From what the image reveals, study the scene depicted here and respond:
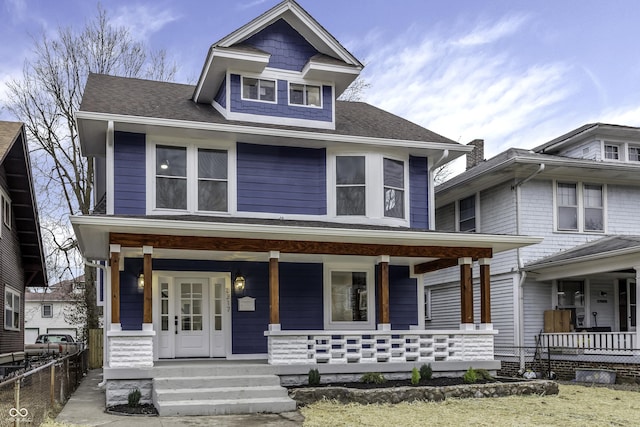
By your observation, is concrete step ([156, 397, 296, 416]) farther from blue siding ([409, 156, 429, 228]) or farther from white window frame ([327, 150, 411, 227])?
blue siding ([409, 156, 429, 228])

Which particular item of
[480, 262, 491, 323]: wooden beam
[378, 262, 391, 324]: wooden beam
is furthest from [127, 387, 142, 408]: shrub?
[480, 262, 491, 323]: wooden beam

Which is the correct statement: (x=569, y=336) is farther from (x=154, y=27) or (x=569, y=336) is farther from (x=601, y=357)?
(x=154, y=27)

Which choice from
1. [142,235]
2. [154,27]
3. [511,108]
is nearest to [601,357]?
[511,108]

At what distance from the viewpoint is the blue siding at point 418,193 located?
1568 cm

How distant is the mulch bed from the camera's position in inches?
409

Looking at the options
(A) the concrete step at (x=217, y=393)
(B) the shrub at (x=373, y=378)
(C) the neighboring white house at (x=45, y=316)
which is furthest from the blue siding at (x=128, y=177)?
(C) the neighboring white house at (x=45, y=316)

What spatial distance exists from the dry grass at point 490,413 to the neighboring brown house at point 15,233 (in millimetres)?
10159

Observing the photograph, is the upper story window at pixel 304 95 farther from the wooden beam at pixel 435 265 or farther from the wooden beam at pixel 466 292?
the wooden beam at pixel 466 292

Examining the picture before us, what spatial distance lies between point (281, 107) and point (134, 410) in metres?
7.38

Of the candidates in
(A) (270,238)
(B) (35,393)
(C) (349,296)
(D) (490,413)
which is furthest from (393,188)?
(B) (35,393)

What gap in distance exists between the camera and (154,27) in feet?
83.8

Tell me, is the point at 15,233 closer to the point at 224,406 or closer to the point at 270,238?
the point at 270,238

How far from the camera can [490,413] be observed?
10531 millimetres

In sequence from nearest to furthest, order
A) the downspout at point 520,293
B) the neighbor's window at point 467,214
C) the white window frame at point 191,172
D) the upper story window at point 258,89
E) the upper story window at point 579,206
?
1. the white window frame at point 191,172
2. the upper story window at point 258,89
3. the downspout at point 520,293
4. the upper story window at point 579,206
5. the neighbor's window at point 467,214
